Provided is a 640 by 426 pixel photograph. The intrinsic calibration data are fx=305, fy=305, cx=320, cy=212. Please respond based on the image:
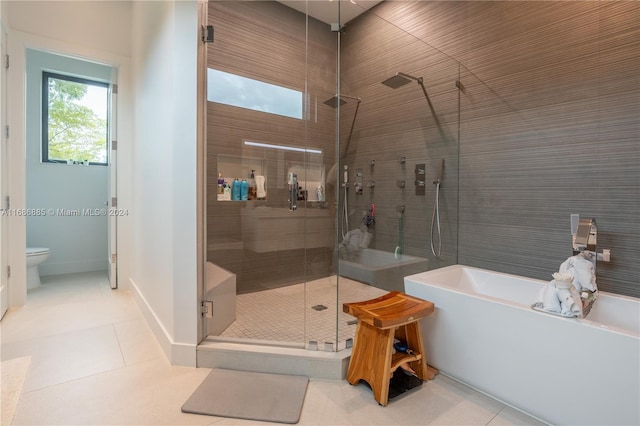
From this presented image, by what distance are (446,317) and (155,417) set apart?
162cm

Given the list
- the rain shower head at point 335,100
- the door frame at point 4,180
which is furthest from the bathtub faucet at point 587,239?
the door frame at point 4,180

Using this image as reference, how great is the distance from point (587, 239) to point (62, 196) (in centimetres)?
522

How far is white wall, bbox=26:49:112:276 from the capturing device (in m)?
3.66

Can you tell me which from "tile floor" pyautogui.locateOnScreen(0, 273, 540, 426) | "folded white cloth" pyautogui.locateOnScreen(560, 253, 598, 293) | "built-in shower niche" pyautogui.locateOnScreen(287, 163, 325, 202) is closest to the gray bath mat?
"tile floor" pyautogui.locateOnScreen(0, 273, 540, 426)

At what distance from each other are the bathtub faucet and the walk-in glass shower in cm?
90

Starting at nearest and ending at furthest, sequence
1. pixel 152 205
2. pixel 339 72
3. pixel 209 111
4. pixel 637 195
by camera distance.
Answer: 1. pixel 637 195
2. pixel 209 111
3. pixel 152 205
4. pixel 339 72

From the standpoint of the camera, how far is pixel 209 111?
2.04m

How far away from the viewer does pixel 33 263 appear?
3168 mm

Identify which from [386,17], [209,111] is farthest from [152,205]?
[386,17]

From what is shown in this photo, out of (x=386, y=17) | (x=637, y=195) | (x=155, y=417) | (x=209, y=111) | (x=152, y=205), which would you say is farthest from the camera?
(x=386, y=17)

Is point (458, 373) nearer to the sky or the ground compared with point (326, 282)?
nearer to the ground

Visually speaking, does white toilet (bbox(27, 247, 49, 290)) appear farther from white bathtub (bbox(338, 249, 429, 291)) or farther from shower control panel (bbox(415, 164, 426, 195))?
shower control panel (bbox(415, 164, 426, 195))

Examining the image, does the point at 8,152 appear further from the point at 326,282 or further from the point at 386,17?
the point at 386,17

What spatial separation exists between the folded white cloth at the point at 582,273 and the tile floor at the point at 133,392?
2.46ft
